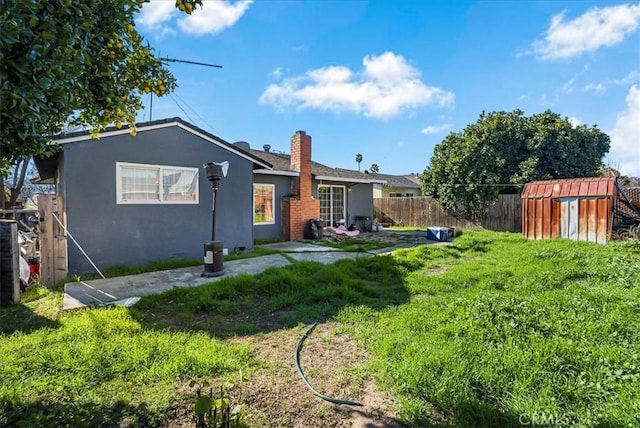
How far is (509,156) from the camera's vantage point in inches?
610

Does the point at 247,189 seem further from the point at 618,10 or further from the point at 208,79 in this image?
the point at 618,10

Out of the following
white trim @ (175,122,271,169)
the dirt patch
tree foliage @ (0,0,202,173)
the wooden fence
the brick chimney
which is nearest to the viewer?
tree foliage @ (0,0,202,173)

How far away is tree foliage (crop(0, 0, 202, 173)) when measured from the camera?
62.9 inches

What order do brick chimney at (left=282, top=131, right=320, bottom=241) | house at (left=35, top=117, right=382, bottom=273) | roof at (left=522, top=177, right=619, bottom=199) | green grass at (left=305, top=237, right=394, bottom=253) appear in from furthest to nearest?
brick chimney at (left=282, top=131, right=320, bottom=241) < roof at (left=522, top=177, right=619, bottom=199) < green grass at (left=305, top=237, right=394, bottom=253) < house at (left=35, top=117, right=382, bottom=273)

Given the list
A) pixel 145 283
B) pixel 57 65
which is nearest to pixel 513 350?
pixel 57 65

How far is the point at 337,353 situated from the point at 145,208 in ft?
20.3

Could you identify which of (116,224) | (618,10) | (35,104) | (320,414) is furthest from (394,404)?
(618,10)

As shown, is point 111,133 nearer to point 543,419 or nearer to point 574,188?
point 543,419

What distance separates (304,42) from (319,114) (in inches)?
306

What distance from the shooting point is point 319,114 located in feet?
57.9

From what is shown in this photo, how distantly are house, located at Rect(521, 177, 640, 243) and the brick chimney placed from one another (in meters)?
8.23

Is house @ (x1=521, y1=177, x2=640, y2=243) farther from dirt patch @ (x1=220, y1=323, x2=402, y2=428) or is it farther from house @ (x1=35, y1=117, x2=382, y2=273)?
dirt patch @ (x1=220, y1=323, x2=402, y2=428)

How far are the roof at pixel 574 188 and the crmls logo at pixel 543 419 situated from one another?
10.6 meters

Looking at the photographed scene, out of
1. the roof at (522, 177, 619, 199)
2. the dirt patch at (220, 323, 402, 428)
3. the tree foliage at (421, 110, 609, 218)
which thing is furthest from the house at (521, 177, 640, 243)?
the dirt patch at (220, 323, 402, 428)
